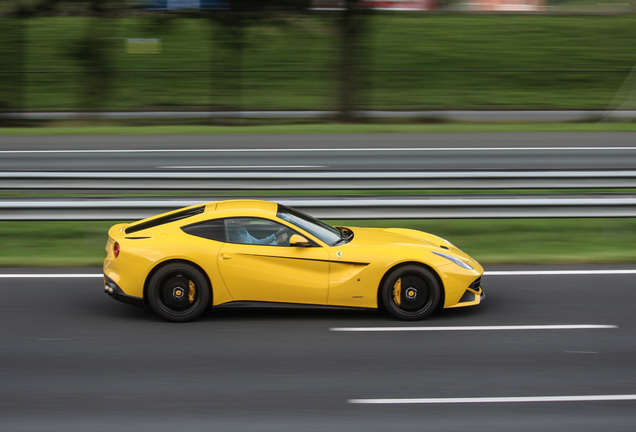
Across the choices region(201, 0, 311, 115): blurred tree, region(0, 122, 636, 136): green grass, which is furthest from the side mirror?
region(201, 0, 311, 115): blurred tree

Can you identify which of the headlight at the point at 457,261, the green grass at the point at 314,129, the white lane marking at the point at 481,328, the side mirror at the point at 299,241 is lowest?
the white lane marking at the point at 481,328

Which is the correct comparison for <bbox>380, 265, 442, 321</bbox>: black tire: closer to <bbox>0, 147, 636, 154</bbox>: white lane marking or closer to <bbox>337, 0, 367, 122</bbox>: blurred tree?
<bbox>0, 147, 636, 154</bbox>: white lane marking

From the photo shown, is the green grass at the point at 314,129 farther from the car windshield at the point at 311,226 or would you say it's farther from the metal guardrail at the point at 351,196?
the car windshield at the point at 311,226

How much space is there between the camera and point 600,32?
30.8 m

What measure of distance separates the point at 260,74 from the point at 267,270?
55.6ft

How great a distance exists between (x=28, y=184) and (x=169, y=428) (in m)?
6.64

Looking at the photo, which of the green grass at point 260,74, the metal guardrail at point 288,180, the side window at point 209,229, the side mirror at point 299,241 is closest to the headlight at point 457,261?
the side mirror at point 299,241

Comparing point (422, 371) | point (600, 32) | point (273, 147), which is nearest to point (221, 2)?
point (273, 147)

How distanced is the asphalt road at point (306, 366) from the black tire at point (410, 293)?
149 mm

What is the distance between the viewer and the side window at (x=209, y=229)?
720 centimetres

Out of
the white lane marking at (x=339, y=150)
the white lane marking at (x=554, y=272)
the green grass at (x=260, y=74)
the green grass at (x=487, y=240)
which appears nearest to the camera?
the white lane marking at (x=554, y=272)

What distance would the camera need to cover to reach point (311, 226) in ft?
24.6

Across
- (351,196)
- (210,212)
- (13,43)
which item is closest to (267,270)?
(210,212)

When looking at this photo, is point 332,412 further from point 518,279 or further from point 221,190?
point 221,190
